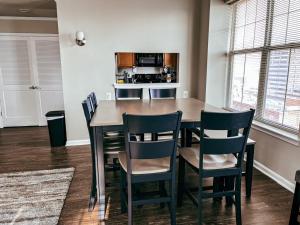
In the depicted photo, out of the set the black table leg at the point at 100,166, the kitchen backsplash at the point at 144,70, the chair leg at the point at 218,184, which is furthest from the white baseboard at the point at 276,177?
the kitchen backsplash at the point at 144,70

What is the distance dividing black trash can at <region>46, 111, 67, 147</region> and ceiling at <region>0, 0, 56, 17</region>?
2.02m

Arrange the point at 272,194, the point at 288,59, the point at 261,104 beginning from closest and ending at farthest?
1. the point at 272,194
2. the point at 288,59
3. the point at 261,104

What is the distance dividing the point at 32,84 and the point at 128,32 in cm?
288

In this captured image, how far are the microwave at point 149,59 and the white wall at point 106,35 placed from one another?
0.31 metres

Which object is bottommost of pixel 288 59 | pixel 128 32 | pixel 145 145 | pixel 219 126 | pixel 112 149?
pixel 112 149

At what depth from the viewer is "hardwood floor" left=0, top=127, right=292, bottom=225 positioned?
7.03 ft

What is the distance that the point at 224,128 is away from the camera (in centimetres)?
173

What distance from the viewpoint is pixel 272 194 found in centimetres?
256

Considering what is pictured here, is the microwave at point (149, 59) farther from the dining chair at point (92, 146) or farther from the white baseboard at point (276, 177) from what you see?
the white baseboard at point (276, 177)

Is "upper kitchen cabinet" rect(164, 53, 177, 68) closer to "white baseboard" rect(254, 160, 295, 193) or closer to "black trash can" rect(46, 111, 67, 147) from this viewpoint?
"black trash can" rect(46, 111, 67, 147)

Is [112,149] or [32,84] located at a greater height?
[32,84]

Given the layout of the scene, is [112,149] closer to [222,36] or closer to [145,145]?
[145,145]

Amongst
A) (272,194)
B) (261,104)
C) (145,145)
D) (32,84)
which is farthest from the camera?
(32,84)

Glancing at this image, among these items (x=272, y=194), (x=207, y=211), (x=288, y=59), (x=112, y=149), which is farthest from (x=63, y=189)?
(x=288, y=59)
